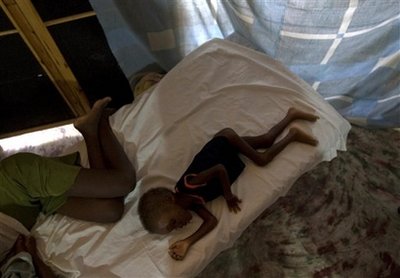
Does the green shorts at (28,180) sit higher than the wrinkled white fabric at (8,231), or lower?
higher

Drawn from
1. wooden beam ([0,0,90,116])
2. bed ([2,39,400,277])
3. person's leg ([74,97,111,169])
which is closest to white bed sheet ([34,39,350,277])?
bed ([2,39,400,277])

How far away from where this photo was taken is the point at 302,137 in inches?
42.6

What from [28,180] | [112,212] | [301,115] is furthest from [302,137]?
[28,180]

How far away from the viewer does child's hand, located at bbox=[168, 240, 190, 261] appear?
0.98m

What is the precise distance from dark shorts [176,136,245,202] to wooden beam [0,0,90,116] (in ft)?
2.58

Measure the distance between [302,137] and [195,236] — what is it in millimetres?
460

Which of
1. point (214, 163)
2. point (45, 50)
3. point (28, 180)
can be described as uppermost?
point (45, 50)

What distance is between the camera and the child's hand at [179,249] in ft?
3.22

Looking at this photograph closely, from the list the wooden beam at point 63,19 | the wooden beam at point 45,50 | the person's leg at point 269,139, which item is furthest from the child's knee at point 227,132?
the wooden beam at point 45,50

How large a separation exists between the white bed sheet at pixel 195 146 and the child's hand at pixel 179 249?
19mm

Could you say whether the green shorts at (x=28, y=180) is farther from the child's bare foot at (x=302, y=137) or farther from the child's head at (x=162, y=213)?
the child's bare foot at (x=302, y=137)

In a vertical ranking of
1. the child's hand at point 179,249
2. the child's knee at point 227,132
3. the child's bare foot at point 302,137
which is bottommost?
the child's hand at point 179,249

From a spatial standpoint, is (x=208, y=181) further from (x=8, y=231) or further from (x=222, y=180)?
(x=8, y=231)

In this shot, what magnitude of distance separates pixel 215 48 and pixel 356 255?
35.3 inches
